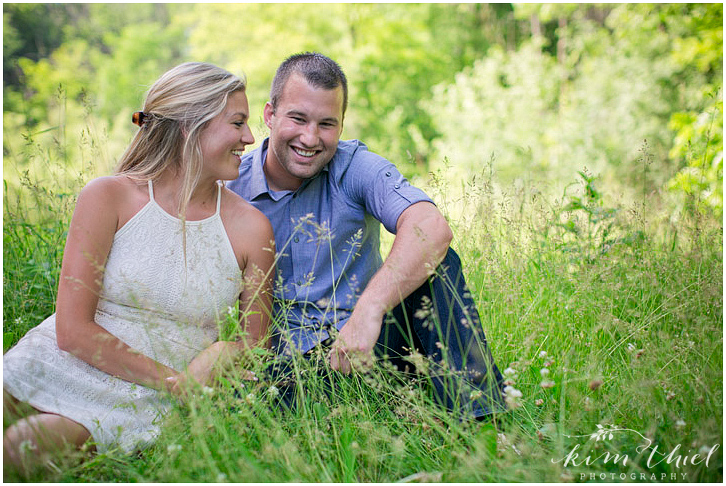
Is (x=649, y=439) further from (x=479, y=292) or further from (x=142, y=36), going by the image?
(x=142, y=36)

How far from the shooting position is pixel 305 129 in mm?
2471

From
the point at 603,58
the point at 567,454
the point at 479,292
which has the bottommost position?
the point at 567,454

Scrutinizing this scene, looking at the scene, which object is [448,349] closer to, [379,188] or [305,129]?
[379,188]

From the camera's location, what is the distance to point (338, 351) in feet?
6.52

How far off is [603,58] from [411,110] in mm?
5032

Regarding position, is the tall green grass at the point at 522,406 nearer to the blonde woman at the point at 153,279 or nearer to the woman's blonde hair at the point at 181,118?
the blonde woman at the point at 153,279

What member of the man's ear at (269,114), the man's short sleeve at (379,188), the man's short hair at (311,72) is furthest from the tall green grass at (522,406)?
the man's ear at (269,114)

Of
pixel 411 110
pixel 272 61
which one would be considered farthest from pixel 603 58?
pixel 272 61

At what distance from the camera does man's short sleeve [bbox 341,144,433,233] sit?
89.4 inches

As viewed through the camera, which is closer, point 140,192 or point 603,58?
point 140,192

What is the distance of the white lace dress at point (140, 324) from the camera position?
1.86 m

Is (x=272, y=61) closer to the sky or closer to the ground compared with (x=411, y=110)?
closer to the sky

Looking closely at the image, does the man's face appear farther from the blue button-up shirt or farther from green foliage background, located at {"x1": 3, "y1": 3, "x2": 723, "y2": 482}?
green foliage background, located at {"x1": 3, "y1": 3, "x2": 723, "y2": 482}

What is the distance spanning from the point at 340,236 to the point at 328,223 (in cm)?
9
